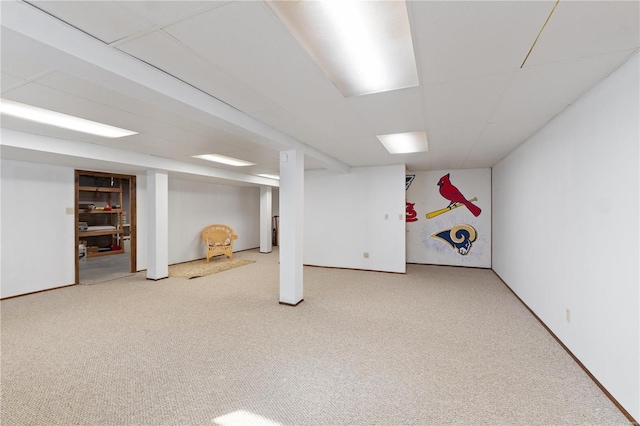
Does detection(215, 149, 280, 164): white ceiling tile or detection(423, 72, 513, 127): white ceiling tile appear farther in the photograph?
detection(215, 149, 280, 164): white ceiling tile

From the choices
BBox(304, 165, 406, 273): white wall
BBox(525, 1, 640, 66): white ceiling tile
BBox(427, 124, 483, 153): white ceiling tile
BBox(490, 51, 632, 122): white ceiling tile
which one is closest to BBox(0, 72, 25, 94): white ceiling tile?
BBox(525, 1, 640, 66): white ceiling tile

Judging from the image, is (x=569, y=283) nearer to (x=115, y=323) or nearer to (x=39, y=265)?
(x=115, y=323)

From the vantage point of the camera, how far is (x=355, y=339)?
9.33 feet

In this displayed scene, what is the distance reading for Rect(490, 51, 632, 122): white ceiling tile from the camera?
6.15 feet

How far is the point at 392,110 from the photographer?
2.76 meters

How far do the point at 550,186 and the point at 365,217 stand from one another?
3.47m

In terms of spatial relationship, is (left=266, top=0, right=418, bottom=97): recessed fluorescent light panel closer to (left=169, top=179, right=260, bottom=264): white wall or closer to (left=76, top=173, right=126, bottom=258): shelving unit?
(left=169, top=179, right=260, bottom=264): white wall

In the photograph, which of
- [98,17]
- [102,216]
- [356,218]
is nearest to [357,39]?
[98,17]

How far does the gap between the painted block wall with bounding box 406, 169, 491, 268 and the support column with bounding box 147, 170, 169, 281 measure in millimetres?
5379

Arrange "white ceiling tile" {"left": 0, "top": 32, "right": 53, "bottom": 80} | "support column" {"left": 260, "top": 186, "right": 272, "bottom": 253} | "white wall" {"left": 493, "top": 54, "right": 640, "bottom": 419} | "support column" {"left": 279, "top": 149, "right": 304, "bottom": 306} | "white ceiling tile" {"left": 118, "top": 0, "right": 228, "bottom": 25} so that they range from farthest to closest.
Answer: "support column" {"left": 260, "top": 186, "right": 272, "bottom": 253} < "support column" {"left": 279, "top": 149, "right": 304, "bottom": 306} < "white wall" {"left": 493, "top": 54, "right": 640, "bottom": 419} < "white ceiling tile" {"left": 0, "top": 32, "right": 53, "bottom": 80} < "white ceiling tile" {"left": 118, "top": 0, "right": 228, "bottom": 25}

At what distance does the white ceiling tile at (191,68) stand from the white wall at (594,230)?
258 centimetres

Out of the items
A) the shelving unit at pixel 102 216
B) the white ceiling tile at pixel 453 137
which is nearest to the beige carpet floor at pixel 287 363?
the white ceiling tile at pixel 453 137

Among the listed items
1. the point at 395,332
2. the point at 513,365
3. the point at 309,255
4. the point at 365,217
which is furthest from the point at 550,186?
the point at 309,255

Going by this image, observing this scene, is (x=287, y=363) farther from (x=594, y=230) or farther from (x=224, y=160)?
(x=224, y=160)
